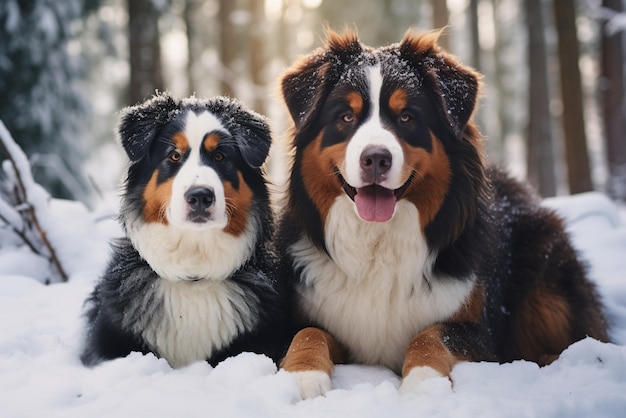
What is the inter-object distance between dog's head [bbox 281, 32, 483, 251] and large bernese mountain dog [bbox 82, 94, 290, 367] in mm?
404

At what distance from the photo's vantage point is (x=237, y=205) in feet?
12.0

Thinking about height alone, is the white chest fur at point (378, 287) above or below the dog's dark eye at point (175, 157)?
below

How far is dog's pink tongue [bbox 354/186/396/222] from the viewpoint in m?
3.38

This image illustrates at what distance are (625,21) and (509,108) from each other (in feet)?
59.1

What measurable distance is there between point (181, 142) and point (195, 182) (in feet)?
1.31

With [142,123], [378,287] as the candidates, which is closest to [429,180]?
[378,287]

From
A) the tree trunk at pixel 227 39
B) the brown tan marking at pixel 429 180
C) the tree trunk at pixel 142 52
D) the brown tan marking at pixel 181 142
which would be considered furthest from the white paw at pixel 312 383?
the tree trunk at pixel 227 39

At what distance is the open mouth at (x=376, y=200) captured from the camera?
133 inches

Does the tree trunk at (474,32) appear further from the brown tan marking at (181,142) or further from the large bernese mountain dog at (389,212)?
the brown tan marking at (181,142)

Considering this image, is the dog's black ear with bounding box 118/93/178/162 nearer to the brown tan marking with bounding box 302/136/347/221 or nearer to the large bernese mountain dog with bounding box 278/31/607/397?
the large bernese mountain dog with bounding box 278/31/607/397

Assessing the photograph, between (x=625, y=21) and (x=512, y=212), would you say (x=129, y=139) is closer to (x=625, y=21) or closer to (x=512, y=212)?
(x=512, y=212)

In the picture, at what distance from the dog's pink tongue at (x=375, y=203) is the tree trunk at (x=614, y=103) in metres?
10.3

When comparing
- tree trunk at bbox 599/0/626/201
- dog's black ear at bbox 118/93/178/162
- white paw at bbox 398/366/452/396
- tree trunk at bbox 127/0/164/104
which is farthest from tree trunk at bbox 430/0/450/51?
white paw at bbox 398/366/452/396

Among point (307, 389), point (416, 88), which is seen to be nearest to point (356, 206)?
point (416, 88)
